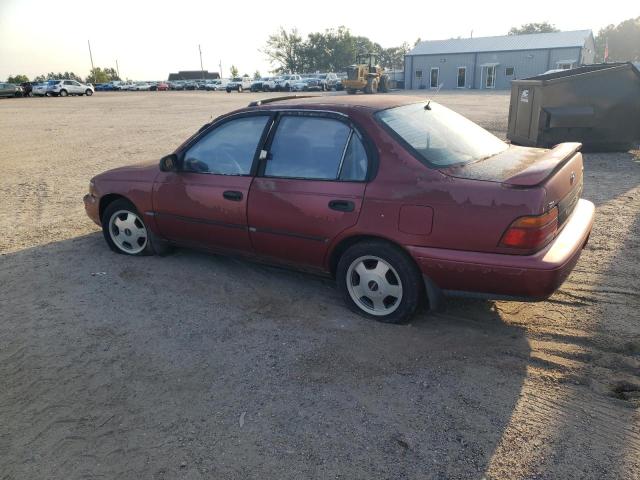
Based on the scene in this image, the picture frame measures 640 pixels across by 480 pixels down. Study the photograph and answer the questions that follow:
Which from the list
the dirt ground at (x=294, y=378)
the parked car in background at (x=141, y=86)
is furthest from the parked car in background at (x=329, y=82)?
the dirt ground at (x=294, y=378)

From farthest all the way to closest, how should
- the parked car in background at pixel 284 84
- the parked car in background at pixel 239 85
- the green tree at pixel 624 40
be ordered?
the green tree at pixel 624 40, the parked car in background at pixel 239 85, the parked car in background at pixel 284 84

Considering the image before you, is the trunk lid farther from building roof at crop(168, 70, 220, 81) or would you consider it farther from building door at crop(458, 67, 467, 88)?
building roof at crop(168, 70, 220, 81)

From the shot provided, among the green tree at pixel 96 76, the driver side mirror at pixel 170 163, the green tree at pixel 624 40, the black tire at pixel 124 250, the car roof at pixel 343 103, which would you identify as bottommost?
the black tire at pixel 124 250

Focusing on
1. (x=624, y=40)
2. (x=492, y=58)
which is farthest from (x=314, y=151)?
(x=624, y=40)

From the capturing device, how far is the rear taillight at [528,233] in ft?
10.2

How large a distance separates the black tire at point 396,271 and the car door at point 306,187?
0.19m

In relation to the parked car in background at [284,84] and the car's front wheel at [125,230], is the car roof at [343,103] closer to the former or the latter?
the car's front wheel at [125,230]

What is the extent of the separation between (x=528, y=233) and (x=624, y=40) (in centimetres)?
9615

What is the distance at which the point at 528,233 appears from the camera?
3115 millimetres

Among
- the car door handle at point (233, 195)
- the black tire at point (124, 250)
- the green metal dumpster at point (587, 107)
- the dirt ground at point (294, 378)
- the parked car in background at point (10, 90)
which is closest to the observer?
the dirt ground at point (294, 378)

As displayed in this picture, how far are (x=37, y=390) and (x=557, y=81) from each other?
1006 cm

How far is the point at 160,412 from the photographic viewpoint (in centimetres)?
288

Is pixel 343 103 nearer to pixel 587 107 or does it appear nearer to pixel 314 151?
pixel 314 151

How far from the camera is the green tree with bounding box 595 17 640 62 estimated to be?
259 feet
